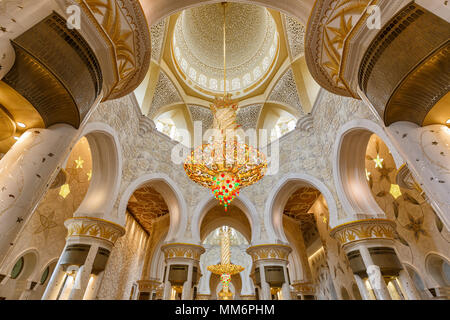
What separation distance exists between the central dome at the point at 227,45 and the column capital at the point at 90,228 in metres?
7.51

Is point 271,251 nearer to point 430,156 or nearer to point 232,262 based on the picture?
point 430,156

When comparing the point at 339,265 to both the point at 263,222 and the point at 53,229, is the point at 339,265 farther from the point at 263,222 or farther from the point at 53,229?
the point at 53,229

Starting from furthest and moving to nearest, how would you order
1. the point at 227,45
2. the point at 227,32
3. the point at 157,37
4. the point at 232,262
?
1. the point at 232,262
2. the point at 227,45
3. the point at 227,32
4. the point at 157,37

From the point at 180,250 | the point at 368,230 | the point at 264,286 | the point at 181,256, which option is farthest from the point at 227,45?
the point at 264,286

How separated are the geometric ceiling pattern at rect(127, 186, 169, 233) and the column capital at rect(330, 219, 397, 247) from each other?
772cm

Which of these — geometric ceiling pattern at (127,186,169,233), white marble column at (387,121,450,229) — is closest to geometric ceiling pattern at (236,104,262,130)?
geometric ceiling pattern at (127,186,169,233)

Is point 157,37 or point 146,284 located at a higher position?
point 157,37

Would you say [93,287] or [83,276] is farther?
[93,287]

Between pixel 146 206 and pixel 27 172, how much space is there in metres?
9.37

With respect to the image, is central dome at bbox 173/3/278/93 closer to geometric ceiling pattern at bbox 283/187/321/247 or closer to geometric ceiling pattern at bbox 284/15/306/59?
geometric ceiling pattern at bbox 284/15/306/59

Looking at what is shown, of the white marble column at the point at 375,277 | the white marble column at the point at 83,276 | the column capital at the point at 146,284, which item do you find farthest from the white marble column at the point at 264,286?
the column capital at the point at 146,284

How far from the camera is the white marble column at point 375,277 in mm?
4859

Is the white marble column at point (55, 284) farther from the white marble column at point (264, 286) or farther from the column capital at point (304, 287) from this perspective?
the column capital at point (304, 287)

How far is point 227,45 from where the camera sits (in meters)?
11.2
